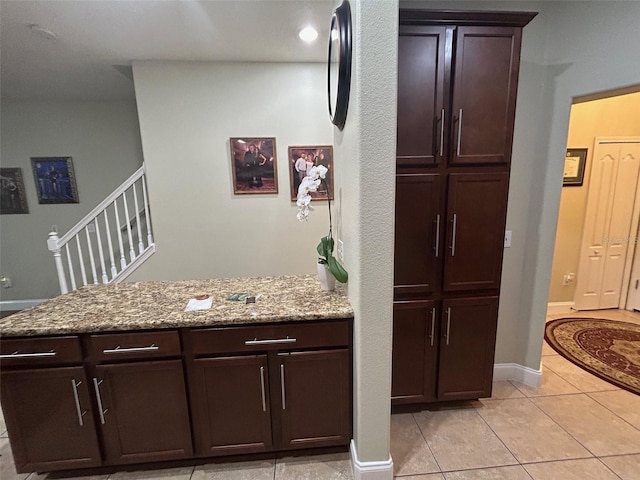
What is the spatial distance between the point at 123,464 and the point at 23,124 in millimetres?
4582

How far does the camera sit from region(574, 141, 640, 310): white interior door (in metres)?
3.30

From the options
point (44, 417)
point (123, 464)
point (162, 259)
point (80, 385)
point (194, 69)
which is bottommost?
point (123, 464)

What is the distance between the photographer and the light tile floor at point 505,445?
1607 millimetres

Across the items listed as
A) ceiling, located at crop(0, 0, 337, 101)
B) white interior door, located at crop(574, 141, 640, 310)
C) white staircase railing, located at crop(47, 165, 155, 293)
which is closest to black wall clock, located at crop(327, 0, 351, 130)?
ceiling, located at crop(0, 0, 337, 101)

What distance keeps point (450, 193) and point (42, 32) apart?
3219 mm

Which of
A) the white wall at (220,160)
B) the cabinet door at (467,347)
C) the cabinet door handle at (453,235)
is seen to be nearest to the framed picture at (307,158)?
the white wall at (220,160)

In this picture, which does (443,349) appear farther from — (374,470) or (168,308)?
(168,308)

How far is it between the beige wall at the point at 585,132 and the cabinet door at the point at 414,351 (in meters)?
2.23

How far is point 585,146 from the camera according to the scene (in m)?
3.28

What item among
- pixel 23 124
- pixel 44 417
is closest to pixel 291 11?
pixel 44 417

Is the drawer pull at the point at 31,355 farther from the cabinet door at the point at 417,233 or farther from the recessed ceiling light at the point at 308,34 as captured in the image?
the recessed ceiling light at the point at 308,34

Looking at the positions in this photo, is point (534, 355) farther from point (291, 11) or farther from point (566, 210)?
point (291, 11)

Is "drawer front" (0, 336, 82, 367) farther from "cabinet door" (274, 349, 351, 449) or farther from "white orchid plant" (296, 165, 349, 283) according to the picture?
"white orchid plant" (296, 165, 349, 283)

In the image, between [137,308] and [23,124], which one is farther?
[23,124]
